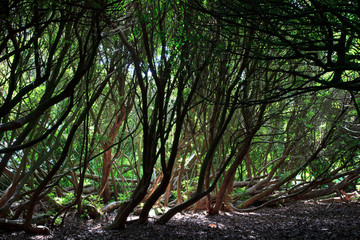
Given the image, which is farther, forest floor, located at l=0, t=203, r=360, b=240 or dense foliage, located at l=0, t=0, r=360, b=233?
forest floor, located at l=0, t=203, r=360, b=240

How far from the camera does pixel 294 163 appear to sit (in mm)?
9797

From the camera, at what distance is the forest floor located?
14.8 feet

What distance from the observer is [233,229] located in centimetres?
503

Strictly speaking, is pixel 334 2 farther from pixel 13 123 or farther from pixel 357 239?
pixel 13 123

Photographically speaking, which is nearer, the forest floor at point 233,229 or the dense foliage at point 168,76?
the dense foliage at point 168,76

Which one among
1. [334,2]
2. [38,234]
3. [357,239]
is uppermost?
[334,2]

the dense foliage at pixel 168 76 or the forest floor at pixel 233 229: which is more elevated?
the dense foliage at pixel 168 76

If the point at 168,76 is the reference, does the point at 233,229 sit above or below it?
below

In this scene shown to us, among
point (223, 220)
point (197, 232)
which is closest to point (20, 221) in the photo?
point (197, 232)

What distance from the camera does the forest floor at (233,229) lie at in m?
4.52

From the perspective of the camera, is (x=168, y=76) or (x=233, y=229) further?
(x=233, y=229)

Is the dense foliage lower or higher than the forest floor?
higher

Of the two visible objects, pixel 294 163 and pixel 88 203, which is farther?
pixel 294 163

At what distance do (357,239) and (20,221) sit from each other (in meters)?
5.09
